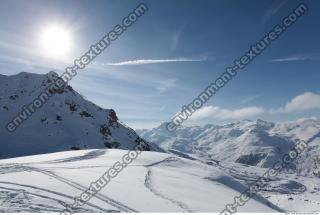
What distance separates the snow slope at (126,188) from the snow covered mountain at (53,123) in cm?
7342

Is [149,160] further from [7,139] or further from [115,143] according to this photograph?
[115,143]

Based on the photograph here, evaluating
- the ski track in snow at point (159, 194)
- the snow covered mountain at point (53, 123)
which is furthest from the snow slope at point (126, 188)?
the snow covered mountain at point (53, 123)

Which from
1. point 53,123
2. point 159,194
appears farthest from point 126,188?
point 53,123

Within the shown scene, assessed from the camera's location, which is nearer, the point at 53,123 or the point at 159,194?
the point at 159,194

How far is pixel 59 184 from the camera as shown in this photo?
21.5 meters

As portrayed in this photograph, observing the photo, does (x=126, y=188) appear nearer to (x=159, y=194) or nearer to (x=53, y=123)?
(x=159, y=194)

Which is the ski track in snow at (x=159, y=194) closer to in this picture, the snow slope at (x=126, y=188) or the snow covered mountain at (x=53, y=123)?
the snow slope at (x=126, y=188)

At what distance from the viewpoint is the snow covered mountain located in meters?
104

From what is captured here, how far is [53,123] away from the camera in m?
120

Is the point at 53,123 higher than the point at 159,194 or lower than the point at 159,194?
higher

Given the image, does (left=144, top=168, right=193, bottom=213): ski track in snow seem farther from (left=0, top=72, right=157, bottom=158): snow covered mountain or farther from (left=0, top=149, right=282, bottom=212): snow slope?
(left=0, top=72, right=157, bottom=158): snow covered mountain

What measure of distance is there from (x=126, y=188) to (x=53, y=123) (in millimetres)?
103072

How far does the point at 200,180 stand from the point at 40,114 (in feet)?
342

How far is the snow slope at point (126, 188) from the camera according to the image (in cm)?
1800
